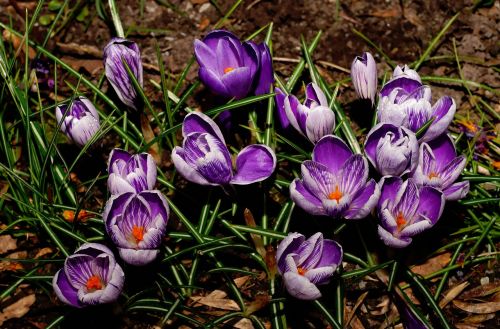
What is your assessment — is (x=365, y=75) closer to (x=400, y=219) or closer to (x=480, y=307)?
(x=400, y=219)

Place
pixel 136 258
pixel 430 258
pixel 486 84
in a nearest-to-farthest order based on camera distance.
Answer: pixel 136 258
pixel 430 258
pixel 486 84

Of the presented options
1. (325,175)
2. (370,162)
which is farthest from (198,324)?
(370,162)

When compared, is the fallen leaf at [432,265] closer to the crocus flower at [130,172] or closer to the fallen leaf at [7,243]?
the crocus flower at [130,172]

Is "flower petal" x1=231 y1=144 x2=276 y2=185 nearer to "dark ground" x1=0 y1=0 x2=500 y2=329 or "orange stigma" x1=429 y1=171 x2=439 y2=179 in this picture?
"orange stigma" x1=429 y1=171 x2=439 y2=179

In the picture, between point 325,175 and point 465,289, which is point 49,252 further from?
point 465,289

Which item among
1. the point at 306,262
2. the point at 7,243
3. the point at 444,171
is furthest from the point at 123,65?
the point at 444,171

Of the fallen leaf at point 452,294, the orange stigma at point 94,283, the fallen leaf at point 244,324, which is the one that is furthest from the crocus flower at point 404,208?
the orange stigma at point 94,283

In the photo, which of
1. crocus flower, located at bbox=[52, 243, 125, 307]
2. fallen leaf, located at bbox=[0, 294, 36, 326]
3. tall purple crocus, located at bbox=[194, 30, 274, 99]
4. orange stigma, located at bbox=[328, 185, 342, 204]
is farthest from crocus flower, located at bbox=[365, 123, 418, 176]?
fallen leaf, located at bbox=[0, 294, 36, 326]
